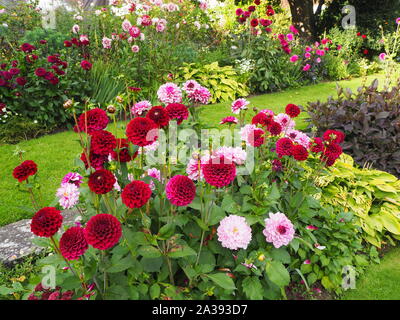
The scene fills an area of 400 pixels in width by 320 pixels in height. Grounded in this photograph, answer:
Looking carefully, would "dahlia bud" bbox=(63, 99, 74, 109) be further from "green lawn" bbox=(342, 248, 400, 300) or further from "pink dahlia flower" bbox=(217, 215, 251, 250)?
"green lawn" bbox=(342, 248, 400, 300)

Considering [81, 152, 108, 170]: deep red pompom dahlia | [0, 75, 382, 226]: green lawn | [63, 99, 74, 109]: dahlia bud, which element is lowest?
[0, 75, 382, 226]: green lawn

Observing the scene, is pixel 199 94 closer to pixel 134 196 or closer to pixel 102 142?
pixel 102 142

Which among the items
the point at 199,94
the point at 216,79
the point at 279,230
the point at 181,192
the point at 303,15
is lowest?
the point at 216,79

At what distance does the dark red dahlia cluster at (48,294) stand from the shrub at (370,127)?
2581 mm

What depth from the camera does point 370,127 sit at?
3.05 m

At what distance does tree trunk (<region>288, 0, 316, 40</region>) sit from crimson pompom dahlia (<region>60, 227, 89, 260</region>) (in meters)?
11.0

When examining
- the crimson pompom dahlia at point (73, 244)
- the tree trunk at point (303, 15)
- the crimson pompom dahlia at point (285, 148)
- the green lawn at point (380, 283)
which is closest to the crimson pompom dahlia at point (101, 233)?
the crimson pompom dahlia at point (73, 244)

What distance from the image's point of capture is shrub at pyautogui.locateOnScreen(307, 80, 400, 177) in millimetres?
2967

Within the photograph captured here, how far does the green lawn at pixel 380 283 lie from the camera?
205cm

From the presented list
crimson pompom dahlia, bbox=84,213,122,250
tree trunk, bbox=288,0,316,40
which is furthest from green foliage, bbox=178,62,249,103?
tree trunk, bbox=288,0,316,40

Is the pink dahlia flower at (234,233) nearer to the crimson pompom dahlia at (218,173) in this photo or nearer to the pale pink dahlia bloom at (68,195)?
the crimson pompom dahlia at (218,173)

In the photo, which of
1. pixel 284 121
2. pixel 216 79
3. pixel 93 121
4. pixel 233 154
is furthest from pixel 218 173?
pixel 216 79

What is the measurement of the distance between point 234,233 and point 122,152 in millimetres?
594
